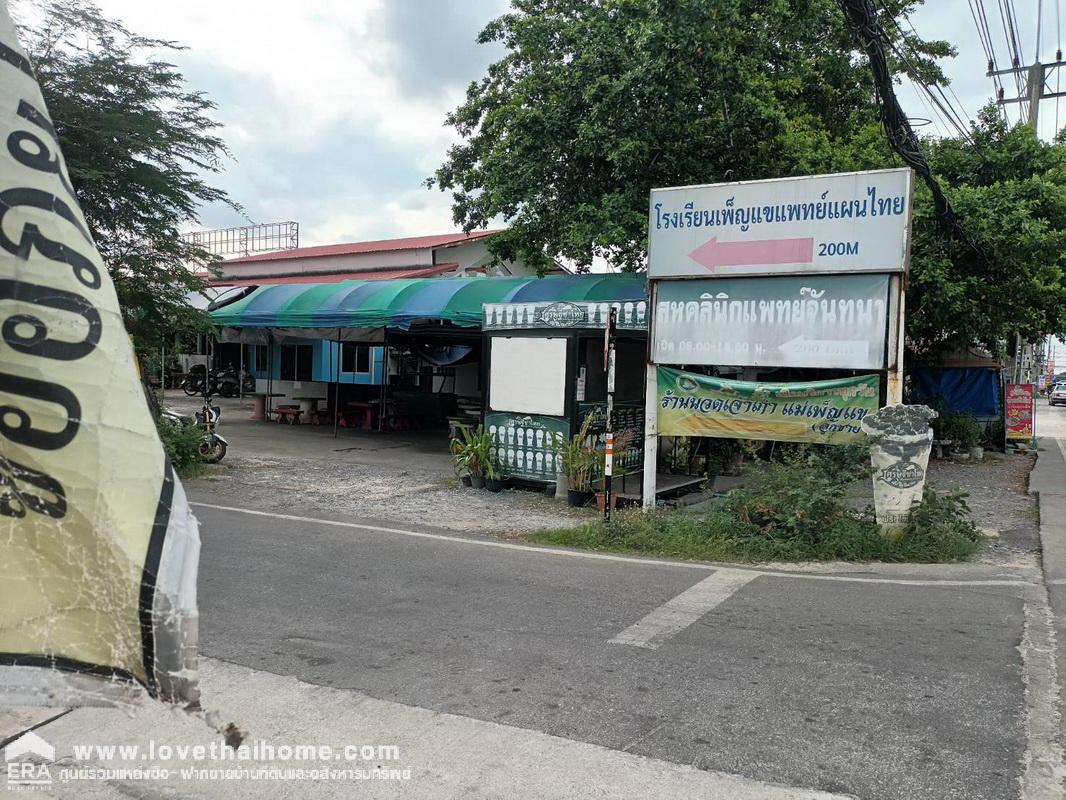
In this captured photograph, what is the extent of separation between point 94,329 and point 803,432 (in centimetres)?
865

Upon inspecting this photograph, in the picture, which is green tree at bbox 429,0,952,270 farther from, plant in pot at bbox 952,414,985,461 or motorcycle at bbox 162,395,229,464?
motorcycle at bbox 162,395,229,464

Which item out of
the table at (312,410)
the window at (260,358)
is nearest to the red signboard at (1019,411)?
the table at (312,410)

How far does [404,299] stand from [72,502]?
16249mm

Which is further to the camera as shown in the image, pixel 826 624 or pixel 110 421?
pixel 826 624

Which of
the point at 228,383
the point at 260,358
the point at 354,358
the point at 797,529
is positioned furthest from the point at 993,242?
the point at 228,383

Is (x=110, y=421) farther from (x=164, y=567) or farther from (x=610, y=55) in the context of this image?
(x=610, y=55)

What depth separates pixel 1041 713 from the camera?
14.9ft

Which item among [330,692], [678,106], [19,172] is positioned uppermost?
[678,106]

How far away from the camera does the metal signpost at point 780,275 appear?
9250 mm

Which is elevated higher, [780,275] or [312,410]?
[780,275]

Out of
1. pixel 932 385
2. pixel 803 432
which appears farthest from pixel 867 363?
pixel 932 385

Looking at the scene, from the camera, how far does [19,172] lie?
2193mm

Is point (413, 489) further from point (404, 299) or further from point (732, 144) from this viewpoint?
point (732, 144)

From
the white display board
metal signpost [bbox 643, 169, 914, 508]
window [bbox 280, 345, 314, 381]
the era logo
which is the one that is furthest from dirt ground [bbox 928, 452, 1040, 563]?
window [bbox 280, 345, 314, 381]
